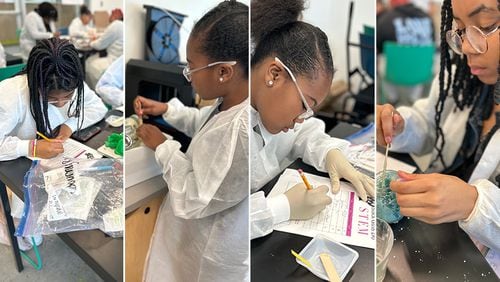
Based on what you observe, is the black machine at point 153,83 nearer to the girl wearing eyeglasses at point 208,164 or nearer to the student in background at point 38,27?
the girl wearing eyeglasses at point 208,164

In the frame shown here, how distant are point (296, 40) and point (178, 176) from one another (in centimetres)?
24

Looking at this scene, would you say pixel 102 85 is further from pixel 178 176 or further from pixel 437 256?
pixel 437 256

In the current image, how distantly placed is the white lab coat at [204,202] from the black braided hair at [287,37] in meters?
0.08

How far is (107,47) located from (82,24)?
135 mm

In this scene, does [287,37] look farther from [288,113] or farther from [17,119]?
[17,119]

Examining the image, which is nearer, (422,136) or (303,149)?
(303,149)

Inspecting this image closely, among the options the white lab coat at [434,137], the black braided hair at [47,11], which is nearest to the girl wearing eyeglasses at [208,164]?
the black braided hair at [47,11]

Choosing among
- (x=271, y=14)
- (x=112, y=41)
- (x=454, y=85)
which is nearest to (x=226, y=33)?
(x=271, y=14)

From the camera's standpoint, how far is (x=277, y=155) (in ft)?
1.86

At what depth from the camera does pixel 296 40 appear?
501 mm

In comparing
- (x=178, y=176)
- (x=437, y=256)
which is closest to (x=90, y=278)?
(x=178, y=176)

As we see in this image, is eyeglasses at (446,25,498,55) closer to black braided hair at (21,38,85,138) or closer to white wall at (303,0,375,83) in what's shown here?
white wall at (303,0,375,83)

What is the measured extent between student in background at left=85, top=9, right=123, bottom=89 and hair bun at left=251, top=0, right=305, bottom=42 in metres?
0.25

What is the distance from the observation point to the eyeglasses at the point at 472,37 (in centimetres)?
63
